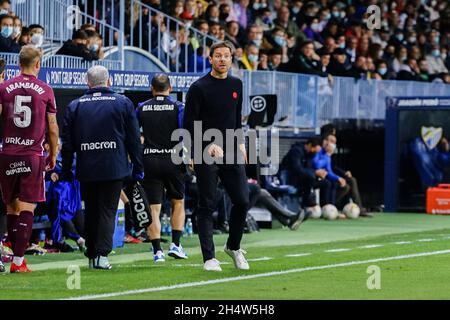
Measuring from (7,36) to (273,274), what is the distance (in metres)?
7.77

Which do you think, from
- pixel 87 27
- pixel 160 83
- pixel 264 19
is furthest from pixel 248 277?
pixel 264 19

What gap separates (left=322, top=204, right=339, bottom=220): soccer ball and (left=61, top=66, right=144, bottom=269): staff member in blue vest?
1078 cm

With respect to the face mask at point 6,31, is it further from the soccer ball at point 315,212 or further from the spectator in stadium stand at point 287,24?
the spectator in stadium stand at point 287,24

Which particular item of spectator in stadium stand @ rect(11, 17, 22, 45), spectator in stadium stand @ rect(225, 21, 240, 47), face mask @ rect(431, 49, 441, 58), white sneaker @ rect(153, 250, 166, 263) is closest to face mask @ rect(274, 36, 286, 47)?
spectator in stadium stand @ rect(225, 21, 240, 47)

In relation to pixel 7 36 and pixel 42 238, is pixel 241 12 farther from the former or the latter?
pixel 42 238

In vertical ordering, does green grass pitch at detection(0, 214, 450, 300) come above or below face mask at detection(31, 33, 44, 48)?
below

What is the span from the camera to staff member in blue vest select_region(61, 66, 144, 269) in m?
13.4

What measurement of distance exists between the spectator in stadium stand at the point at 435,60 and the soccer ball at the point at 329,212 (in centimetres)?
1160

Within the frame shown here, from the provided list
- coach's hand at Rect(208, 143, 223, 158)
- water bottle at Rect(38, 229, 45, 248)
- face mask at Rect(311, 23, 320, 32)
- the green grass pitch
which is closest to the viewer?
the green grass pitch

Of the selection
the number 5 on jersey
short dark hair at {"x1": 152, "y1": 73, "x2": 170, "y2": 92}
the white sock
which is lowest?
the white sock

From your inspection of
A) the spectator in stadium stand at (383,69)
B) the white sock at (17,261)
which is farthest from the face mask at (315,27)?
the white sock at (17,261)

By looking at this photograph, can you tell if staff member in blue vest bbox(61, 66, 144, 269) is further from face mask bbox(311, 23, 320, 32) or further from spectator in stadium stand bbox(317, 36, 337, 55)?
face mask bbox(311, 23, 320, 32)

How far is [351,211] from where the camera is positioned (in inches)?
955
